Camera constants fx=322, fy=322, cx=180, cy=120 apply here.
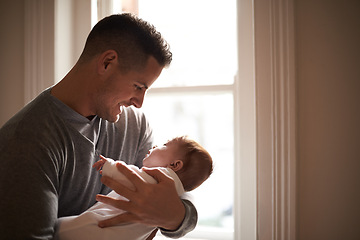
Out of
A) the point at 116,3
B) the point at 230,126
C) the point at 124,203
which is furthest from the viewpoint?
the point at 116,3

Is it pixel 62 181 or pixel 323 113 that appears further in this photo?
pixel 323 113

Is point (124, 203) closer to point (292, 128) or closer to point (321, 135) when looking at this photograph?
point (292, 128)

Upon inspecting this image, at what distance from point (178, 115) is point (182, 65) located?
0.32 meters

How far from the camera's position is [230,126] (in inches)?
78.8

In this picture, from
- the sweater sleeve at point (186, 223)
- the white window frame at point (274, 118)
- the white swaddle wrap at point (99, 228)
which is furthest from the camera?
the white window frame at point (274, 118)

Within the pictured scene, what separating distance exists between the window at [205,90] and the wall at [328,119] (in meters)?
0.48

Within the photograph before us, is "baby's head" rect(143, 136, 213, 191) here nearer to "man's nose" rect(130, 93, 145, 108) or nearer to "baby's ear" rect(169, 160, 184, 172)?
"baby's ear" rect(169, 160, 184, 172)

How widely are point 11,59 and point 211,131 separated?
1365 millimetres

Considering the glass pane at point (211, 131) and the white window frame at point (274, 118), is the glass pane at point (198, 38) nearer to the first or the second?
the glass pane at point (211, 131)

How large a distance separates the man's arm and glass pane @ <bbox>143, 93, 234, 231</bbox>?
730 mm

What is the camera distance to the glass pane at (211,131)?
2008 millimetres

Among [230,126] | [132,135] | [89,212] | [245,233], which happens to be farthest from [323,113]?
[89,212]

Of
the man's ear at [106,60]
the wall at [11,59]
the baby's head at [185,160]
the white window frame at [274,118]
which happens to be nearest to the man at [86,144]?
the man's ear at [106,60]

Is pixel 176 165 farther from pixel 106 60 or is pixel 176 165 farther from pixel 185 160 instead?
pixel 106 60
